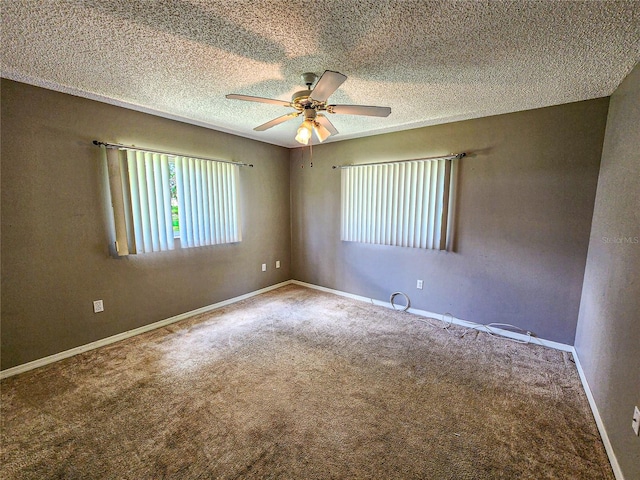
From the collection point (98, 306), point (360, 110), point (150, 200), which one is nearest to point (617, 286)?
point (360, 110)

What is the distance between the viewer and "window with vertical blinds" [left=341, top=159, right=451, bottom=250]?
10.5 ft

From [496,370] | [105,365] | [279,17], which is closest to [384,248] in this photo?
[496,370]

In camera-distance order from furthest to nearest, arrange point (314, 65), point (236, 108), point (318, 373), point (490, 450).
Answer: point (236, 108) → point (318, 373) → point (314, 65) → point (490, 450)

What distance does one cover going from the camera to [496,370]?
233cm

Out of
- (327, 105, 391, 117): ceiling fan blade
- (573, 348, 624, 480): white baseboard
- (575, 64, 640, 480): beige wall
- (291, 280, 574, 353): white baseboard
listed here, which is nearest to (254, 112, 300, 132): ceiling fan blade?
(327, 105, 391, 117): ceiling fan blade

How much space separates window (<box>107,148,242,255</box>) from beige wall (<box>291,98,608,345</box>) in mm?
1971

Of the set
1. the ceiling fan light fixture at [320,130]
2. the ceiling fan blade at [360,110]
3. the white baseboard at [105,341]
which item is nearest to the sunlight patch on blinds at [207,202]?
the white baseboard at [105,341]

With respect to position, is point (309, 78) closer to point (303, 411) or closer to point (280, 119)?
point (280, 119)

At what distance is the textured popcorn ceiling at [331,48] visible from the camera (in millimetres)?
1339

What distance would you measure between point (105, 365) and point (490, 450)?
3.00 m

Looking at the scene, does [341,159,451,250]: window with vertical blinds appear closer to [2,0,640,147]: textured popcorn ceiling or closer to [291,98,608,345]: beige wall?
[291,98,608,345]: beige wall

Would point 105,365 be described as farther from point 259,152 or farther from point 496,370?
point 496,370

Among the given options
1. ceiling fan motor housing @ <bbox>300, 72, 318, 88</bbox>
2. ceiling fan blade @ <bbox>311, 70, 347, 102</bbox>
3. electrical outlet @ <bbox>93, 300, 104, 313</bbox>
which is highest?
ceiling fan motor housing @ <bbox>300, 72, 318, 88</bbox>

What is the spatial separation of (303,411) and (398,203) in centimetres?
262
